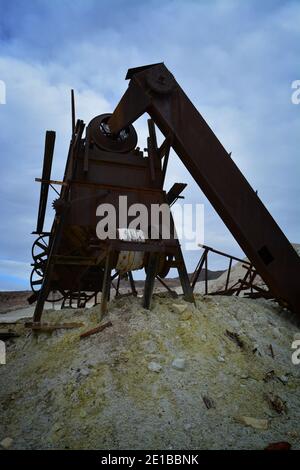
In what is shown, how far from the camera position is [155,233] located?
21.1 feet

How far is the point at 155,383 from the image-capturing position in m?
3.77

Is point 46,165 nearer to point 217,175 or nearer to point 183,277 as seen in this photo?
point 217,175

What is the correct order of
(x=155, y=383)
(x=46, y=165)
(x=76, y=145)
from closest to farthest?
(x=155, y=383) < (x=46, y=165) < (x=76, y=145)

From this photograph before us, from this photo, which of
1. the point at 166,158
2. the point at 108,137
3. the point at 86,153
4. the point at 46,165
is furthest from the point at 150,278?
the point at 108,137

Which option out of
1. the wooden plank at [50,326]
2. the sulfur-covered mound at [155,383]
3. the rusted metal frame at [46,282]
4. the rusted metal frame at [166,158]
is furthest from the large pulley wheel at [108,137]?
the wooden plank at [50,326]

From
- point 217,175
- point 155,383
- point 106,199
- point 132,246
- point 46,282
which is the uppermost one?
point 217,175

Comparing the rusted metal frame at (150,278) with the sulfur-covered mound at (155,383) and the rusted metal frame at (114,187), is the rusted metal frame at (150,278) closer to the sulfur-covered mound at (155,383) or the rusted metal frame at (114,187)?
the sulfur-covered mound at (155,383)

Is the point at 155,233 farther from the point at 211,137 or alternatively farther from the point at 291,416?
the point at 291,416

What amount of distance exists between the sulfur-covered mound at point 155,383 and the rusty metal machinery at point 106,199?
2.14ft

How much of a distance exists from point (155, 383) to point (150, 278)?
186 cm

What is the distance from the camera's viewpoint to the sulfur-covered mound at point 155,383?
3195mm

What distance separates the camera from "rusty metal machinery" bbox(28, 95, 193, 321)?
5383mm
